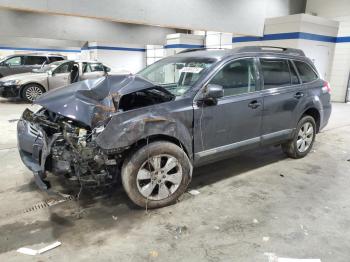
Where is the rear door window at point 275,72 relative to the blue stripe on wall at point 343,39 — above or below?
below

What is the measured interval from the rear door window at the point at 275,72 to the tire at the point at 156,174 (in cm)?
155

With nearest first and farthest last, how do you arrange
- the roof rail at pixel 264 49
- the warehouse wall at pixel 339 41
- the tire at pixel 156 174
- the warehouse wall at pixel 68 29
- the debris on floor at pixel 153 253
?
the debris on floor at pixel 153 253 < the tire at pixel 156 174 < the roof rail at pixel 264 49 < the warehouse wall at pixel 339 41 < the warehouse wall at pixel 68 29

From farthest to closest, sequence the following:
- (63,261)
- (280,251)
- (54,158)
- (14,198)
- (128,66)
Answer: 1. (128,66)
2. (14,198)
3. (54,158)
4. (280,251)
5. (63,261)

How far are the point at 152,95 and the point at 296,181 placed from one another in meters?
2.11

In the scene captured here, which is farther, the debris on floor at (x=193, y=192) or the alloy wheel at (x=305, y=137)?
the alloy wheel at (x=305, y=137)

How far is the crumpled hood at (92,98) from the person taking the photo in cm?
270

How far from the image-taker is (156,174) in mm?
2840

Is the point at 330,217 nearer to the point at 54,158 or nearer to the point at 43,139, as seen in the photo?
the point at 54,158

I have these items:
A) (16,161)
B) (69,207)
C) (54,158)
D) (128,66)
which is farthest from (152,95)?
(128,66)

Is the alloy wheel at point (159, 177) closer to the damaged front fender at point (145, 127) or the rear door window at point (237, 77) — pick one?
→ the damaged front fender at point (145, 127)

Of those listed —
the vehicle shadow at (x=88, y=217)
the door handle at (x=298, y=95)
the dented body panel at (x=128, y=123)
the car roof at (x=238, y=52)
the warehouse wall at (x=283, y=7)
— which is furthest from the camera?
the warehouse wall at (x=283, y=7)

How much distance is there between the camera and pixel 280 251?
7.57 ft

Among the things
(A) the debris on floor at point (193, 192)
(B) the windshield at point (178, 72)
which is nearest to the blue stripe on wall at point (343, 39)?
(B) the windshield at point (178, 72)

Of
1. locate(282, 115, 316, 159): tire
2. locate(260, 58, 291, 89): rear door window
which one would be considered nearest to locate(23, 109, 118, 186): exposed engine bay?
locate(260, 58, 291, 89): rear door window
